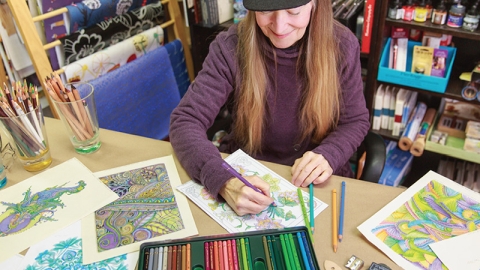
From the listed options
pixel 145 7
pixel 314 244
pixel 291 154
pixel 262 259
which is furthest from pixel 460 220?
pixel 145 7

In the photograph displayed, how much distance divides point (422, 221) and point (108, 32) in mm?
1358

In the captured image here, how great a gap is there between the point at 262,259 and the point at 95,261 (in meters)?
0.32

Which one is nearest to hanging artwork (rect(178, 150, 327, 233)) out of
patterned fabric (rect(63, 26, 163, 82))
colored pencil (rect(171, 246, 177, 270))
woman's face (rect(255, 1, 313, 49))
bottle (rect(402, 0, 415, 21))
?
colored pencil (rect(171, 246, 177, 270))

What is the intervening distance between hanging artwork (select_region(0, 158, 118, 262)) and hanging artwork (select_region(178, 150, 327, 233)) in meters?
0.20

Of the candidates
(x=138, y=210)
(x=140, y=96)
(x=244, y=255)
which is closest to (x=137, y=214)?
(x=138, y=210)

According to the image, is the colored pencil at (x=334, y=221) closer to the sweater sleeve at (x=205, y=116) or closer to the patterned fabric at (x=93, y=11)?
the sweater sleeve at (x=205, y=116)

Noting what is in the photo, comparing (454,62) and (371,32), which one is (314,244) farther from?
(454,62)

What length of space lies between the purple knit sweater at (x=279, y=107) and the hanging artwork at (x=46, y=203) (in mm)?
233

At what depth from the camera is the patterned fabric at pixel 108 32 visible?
1.54 meters

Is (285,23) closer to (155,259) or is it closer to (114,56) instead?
(155,259)

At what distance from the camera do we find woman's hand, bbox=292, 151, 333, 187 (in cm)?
93

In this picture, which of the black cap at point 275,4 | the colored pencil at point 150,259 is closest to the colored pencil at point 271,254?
the colored pencil at point 150,259

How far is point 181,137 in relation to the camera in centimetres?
103

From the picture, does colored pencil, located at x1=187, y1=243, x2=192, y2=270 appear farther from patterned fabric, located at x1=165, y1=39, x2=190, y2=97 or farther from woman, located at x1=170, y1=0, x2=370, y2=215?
patterned fabric, located at x1=165, y1=39, x2=190, y2=97
